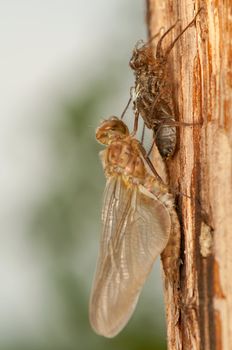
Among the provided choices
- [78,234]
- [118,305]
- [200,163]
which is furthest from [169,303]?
[78,234]

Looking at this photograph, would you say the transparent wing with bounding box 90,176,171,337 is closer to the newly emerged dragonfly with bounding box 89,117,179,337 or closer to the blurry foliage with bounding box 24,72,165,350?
the newly emerged dragonfly with bounding box 89,117,179,337

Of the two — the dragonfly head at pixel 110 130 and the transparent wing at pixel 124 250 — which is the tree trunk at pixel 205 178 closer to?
the transparent wing at pixel 124 250

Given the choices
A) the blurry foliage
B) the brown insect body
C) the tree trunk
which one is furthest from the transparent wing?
the blurry foliage

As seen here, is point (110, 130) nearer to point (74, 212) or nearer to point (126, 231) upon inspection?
point (126, 231)

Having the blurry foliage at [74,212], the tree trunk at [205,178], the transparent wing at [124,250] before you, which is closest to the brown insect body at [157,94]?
the tree trunk at [205,178]

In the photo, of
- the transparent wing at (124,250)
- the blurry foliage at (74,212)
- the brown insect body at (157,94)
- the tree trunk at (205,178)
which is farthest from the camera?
the blurry foliage at (74,212)

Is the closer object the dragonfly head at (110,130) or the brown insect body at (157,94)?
the brown insect body at (157,94)

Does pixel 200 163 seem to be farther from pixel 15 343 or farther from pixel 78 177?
pixel 15 343
